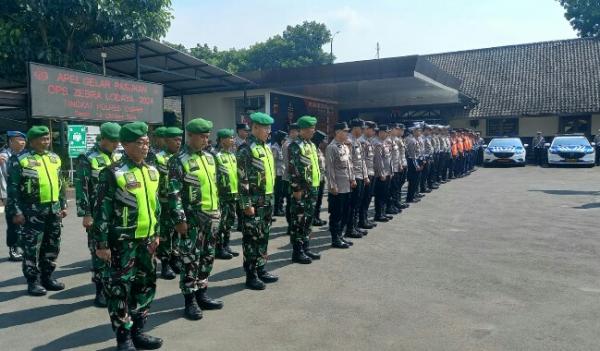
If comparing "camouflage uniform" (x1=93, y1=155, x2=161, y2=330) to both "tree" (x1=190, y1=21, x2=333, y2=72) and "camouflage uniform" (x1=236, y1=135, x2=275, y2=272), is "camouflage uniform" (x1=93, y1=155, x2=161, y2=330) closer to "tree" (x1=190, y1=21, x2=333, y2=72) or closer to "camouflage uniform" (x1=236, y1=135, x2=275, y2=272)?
"camouflage uniform" (x1=236, y1=135, x2=275, y2=272)

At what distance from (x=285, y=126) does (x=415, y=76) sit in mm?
6710

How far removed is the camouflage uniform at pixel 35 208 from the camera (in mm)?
5555

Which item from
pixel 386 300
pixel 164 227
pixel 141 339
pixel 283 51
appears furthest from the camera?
pixel 283 51

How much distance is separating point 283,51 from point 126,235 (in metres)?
56.6

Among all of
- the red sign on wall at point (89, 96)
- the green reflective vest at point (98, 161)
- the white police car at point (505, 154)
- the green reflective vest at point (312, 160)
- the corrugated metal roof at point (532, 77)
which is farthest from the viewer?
the corrugated metal roof at point (532, 77)

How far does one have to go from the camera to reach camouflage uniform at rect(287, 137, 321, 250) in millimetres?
6566

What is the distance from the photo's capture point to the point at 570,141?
22438 millimetres

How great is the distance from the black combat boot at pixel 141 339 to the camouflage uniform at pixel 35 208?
227cm

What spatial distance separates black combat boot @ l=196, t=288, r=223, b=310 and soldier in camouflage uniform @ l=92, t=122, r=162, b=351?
0.93 metres

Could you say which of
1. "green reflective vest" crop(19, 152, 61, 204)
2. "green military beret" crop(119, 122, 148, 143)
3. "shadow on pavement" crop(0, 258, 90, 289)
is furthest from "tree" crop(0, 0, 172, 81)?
"green military beret" crop(119, 122, 148, 143)

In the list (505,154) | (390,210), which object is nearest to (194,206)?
(390,210)

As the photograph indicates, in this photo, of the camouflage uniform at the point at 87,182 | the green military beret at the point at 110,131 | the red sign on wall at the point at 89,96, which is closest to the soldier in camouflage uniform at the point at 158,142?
the camouflage uniform at the point at 87,182

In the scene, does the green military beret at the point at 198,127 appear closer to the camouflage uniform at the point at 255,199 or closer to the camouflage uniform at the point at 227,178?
the camouflage uniform at the point at 227,178

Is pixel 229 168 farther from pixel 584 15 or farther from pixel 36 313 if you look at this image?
pixel 584 15
